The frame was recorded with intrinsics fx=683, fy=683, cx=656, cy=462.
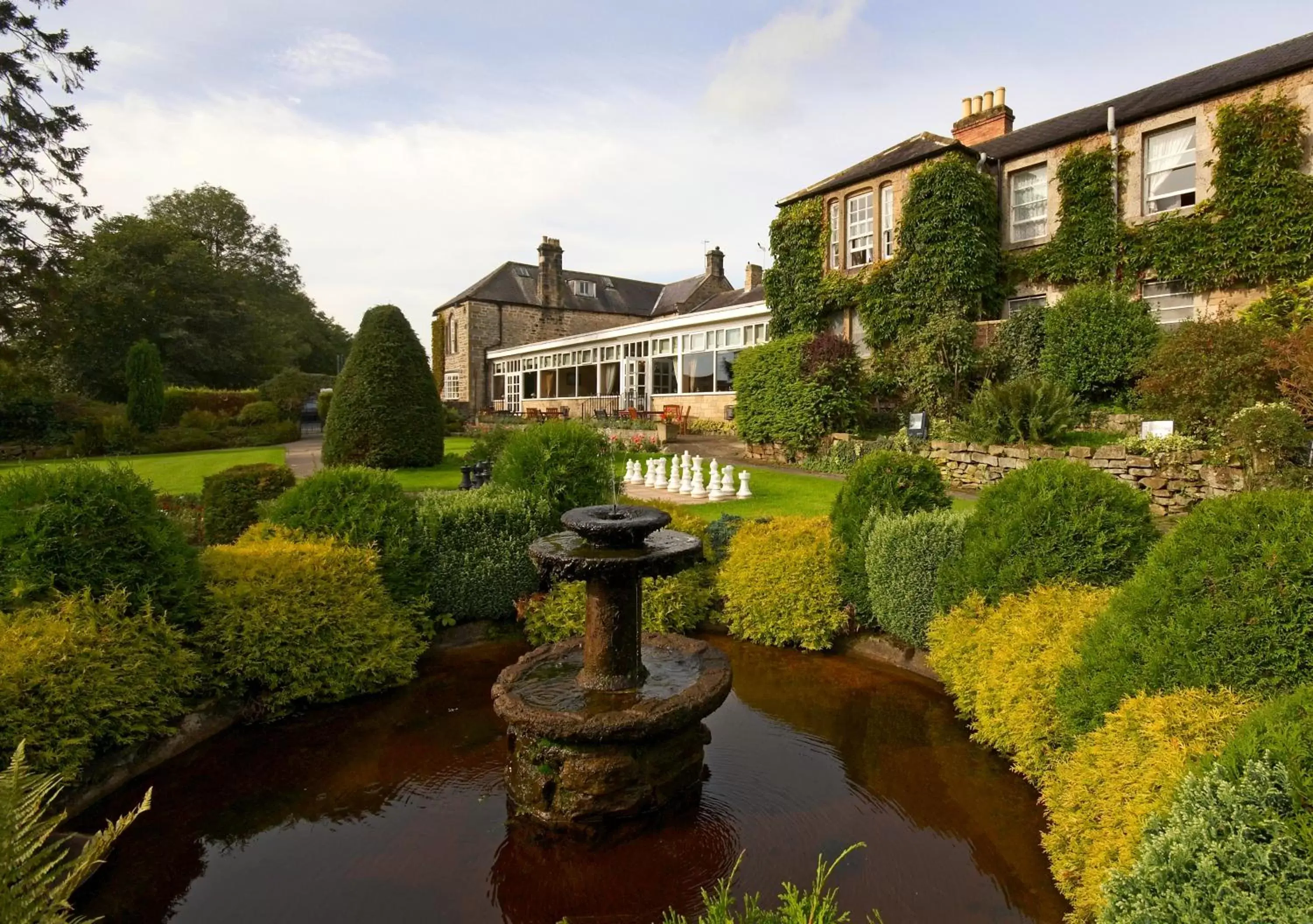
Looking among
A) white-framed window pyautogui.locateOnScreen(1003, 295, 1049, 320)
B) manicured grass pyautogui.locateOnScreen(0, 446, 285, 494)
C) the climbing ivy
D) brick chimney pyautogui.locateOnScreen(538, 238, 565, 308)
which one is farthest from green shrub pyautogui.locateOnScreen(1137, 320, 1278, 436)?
brick chimney pyautogui.locateOnScreen(538, 238, 565, 308)

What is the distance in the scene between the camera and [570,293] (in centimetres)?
4119

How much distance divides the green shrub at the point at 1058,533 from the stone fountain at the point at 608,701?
224cm

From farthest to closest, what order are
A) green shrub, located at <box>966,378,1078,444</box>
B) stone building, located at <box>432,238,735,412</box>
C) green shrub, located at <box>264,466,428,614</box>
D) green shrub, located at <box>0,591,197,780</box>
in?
stone building, located at <box>432,238,735,412</box> → green shrub, located at <box>966,378,1078,444</box> → green shrub, located at <box>264,466,428,614</box> → green shrub, located at <box>0,591,197,780</box>

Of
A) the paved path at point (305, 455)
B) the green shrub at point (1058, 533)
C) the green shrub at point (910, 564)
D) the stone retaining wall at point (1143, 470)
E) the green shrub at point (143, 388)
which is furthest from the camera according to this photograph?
the green shrub at point (143, 388)

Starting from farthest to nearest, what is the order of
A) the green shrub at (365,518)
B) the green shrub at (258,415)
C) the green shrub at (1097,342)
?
the green shrub at (258,415), the green shrub at (1097,342), the green shrub at (365,518)

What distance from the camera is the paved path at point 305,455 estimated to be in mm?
15836

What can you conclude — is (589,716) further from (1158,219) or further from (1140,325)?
(1158,219)

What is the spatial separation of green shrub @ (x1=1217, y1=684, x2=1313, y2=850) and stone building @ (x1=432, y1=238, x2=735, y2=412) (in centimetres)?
3510

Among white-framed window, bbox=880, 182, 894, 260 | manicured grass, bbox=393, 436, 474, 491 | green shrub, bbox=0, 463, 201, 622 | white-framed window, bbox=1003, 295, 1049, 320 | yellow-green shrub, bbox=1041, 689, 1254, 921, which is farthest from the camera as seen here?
white-framed window, bbox=880, 182, 894, 260

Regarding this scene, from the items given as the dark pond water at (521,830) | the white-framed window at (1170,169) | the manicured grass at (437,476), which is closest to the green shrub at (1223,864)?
the dark pond water at (521,830)

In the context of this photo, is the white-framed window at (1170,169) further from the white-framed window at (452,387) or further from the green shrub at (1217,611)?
the white-framed window at (452,387)

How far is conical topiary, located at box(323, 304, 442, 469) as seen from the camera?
14.4m

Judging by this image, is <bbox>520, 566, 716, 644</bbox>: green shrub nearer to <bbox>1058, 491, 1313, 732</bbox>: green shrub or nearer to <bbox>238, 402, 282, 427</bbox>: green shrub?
<bbox>1058, 491, 1313, 732</bbox>: green shrub

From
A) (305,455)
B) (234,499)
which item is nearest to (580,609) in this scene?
(234,499)
